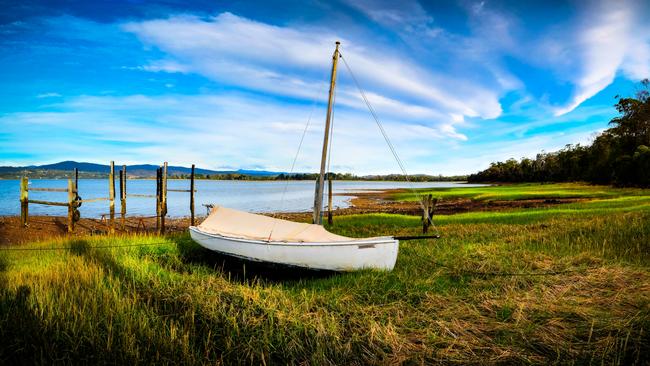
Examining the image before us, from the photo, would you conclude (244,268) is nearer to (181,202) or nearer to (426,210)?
(426,210)

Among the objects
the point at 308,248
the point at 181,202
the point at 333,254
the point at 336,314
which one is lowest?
the point at 181,202

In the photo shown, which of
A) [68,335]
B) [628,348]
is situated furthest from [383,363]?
[68,335]

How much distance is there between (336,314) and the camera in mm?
5457

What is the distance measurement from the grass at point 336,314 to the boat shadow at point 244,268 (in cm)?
11

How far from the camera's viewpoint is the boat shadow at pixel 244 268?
8.34m

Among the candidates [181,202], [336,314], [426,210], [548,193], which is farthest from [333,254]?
[181,202]

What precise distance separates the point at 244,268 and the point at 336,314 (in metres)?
3.13

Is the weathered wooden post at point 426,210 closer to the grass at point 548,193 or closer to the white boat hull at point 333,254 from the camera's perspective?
the white boat hull at point 333,254

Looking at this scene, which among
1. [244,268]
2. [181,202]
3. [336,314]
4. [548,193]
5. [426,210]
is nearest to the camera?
[336,314]

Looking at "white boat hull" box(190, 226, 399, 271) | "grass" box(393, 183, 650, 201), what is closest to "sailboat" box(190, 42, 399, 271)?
"white boat hull" box(190, 226, 399, 271)

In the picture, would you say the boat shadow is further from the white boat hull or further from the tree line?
the tree line

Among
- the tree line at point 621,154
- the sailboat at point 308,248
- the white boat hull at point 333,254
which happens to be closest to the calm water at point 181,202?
the sailboat at point 308,248

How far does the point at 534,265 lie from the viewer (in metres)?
8.64

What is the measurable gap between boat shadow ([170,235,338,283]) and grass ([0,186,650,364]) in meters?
0.11
